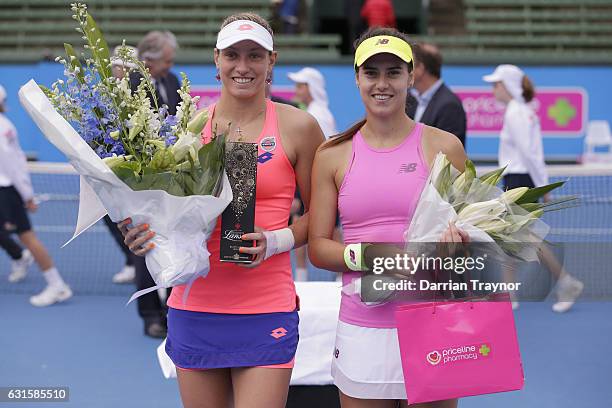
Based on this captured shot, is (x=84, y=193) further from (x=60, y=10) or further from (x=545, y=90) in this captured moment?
(x=60, y=10)

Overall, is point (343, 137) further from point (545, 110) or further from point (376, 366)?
point (545, 110)

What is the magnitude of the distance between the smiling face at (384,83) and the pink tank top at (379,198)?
0.13 meters

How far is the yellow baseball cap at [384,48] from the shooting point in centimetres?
292

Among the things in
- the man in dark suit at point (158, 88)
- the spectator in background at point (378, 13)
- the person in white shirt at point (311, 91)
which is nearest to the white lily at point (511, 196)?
the man in dark suit at point (158, 88)

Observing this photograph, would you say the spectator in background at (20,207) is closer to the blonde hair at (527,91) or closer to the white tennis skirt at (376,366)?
the blonde hair at (527,91)

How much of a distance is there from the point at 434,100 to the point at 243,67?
3.31 m

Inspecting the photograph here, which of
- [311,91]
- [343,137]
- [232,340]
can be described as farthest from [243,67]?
[311,91]

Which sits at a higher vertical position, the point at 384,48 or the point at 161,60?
the point at 384,48

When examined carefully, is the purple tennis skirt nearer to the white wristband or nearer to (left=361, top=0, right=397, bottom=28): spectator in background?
the white wristband

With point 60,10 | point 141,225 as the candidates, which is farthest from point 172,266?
point 60,10

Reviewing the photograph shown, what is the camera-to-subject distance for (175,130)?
276 cm

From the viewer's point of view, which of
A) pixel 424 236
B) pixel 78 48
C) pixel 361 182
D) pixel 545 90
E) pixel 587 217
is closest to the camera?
pixel 424 236

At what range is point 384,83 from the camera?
9.64 feet

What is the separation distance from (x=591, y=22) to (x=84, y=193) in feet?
48.0
